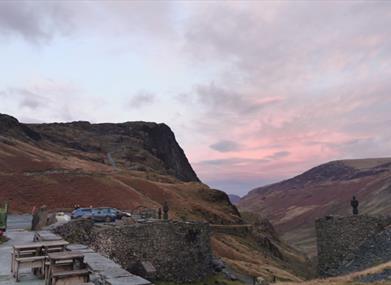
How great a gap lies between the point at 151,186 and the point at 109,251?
5892 centimetres

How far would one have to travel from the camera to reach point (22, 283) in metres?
11.2

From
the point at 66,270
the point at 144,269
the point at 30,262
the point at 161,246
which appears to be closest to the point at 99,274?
the point at 66,270

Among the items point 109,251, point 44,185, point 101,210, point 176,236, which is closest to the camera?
point 109,251

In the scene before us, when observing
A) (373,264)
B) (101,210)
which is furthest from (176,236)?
(373,264)

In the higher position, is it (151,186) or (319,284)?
(151,186)

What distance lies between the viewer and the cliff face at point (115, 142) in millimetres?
131500

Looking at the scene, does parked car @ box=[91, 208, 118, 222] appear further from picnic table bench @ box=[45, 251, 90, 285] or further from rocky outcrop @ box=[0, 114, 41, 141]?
rocky outcrop @ box=[0, 114, 41, 141]

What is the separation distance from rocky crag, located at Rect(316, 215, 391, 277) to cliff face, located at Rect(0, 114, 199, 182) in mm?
97841

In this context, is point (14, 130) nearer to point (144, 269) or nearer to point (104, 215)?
point (104, 215)

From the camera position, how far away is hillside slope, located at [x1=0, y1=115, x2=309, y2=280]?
61.3 meters

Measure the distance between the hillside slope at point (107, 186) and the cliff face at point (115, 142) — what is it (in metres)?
Answer: 0.38

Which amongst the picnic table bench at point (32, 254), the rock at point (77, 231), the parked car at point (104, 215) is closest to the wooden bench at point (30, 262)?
the picnic table bench at point (32, 254)

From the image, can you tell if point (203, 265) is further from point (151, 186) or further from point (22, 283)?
point (151, 186)

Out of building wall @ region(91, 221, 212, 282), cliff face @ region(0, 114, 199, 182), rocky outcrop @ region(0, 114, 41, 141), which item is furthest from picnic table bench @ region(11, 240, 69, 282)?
rocky outcrop @ region(0, 114, 41, 141)
